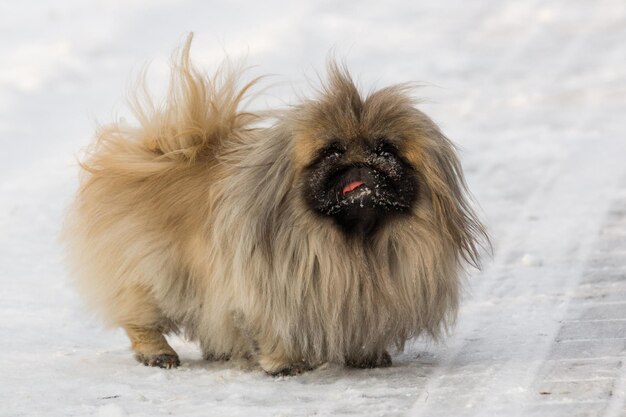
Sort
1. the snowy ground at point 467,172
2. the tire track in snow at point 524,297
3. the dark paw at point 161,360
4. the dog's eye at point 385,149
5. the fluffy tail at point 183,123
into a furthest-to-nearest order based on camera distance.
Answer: the fluffy tail at point 183,123 → the dark paw at point 161,360 → the dog's eye at point 385,149 → the snowy ground at point 467,172 → the tire track in snow at point 524,297

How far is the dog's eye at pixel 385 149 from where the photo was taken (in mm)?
4918

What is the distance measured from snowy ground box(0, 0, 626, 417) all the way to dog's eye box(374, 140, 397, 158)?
896mm

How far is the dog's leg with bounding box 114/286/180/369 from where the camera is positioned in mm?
5723

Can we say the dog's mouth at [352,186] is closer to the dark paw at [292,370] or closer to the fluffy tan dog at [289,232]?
the fluffy tan dog at [289,232]

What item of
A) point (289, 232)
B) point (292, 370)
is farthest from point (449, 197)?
point (292, 370)

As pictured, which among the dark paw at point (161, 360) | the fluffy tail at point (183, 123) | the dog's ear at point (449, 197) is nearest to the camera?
the dog's ear at point (449, 197)

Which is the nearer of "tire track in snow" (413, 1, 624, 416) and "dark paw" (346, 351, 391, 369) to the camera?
"tire track in snow" (413, 1, 624, 416)

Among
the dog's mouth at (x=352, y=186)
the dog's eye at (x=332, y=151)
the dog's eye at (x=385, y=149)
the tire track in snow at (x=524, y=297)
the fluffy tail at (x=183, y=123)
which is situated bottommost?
the tire track in snow at (x=524, y=297)

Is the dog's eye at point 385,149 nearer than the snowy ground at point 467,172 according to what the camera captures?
No

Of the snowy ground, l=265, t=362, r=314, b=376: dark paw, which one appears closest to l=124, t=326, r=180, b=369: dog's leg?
the snowy ground

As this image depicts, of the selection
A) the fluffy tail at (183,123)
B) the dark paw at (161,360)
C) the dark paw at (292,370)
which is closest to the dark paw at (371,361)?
the dark paw at (292,370)

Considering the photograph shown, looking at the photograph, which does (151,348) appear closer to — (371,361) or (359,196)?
(371,361)

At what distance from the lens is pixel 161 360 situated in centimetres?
568

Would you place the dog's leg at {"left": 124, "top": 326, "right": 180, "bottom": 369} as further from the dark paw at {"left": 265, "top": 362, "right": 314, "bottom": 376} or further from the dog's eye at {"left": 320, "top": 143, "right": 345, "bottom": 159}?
the dog's eye at {"left": 320, "top": 143, "right": 345, "bottom": 159}
